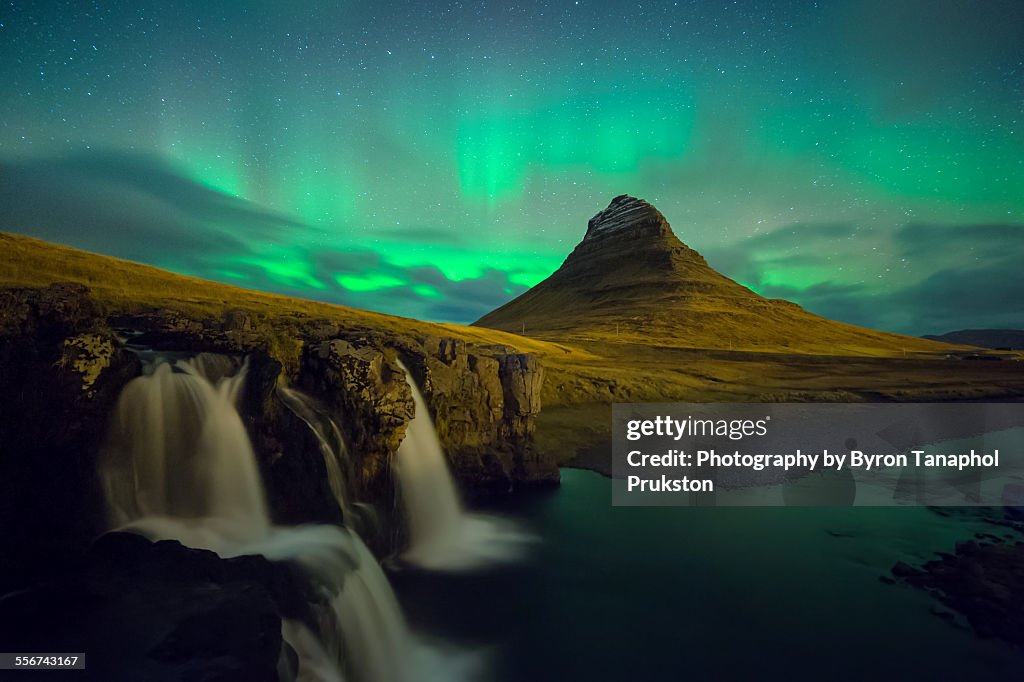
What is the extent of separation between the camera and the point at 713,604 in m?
16.9

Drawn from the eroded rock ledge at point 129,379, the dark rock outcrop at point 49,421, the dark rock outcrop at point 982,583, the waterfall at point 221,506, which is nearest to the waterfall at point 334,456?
the eroded rock ledge at point 129,379

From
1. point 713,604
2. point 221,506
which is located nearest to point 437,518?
point 221,506

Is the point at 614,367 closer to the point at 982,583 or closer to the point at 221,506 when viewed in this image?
the point at 982,583

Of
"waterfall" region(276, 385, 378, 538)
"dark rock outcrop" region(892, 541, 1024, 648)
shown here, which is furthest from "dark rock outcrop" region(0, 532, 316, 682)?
"dark rock outcrop" region(892, 541, 1024, 648)

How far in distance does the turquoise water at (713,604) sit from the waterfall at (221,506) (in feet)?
7.21

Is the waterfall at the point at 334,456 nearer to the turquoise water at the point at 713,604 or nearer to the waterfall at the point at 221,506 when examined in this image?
the waterfall at the point at 221,506

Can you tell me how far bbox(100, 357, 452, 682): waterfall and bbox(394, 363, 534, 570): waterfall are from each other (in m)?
4.72

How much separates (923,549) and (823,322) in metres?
210

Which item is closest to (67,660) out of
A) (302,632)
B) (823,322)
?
(302,632)

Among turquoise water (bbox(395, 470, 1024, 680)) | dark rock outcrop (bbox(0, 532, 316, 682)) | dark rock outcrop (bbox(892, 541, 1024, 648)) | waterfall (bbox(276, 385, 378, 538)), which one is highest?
waterfall (bbox(276, 385, 378, 538))

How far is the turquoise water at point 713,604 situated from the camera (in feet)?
45.1

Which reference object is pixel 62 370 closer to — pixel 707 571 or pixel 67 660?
pixel 67 660

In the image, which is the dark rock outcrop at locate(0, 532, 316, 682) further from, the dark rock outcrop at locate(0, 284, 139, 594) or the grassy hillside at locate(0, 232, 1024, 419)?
the grassy hillside at locate(0, 232, 1024, 419)

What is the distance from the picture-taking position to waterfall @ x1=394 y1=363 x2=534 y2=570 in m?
20.3
